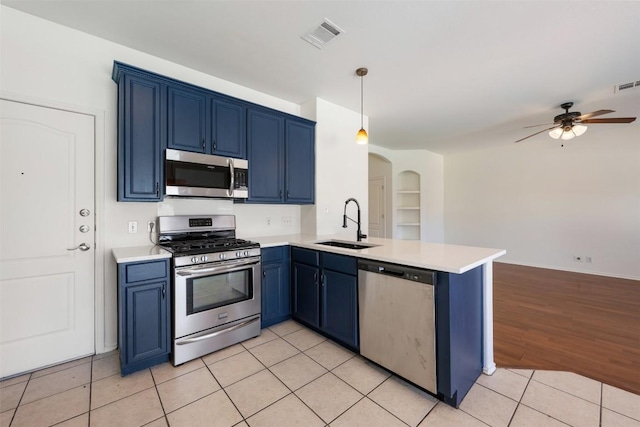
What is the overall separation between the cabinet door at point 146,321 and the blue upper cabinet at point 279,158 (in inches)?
50.4

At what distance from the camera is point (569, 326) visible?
289 cm

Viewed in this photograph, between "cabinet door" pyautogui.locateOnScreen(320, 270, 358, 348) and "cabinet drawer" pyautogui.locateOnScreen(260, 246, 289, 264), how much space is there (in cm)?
58

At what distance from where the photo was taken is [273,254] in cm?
279

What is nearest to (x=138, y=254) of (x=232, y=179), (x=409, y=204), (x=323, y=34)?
(x=232, y=179)

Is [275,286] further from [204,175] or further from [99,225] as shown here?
[99,225]

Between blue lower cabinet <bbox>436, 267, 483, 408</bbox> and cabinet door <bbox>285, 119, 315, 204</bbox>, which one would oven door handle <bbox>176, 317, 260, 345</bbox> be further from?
blue lower cabinet <bbox>436, 267, 483, 408</bbox>

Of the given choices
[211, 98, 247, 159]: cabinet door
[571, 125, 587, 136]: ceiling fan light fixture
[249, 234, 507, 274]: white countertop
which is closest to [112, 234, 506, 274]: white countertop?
[249, 234, 507, 274]: white countertop

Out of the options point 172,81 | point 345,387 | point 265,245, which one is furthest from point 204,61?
point 345,387

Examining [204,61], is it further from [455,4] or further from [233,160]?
[455,4]

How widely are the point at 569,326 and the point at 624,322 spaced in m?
0.73

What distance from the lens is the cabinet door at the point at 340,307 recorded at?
2240mm

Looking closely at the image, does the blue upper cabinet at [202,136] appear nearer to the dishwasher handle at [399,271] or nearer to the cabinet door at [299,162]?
the cabinet door at [299,162]

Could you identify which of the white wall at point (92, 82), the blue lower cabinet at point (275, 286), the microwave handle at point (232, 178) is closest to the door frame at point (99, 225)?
the white wall at point (92, 82)

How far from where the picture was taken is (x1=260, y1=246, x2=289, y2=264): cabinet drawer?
2705 mm
